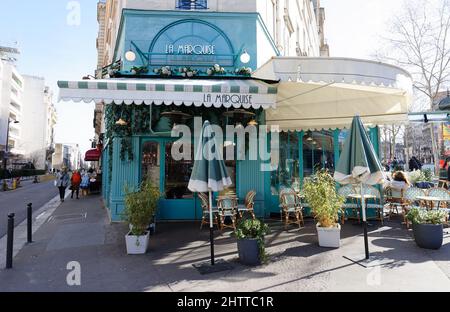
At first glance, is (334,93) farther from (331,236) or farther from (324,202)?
(331,236)

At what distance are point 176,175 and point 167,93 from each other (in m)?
3.30

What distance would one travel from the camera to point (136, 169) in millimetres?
9180

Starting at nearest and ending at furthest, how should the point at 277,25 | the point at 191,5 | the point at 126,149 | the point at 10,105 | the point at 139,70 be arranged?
1. the point at 139,70
2. the point at 126,149
3. the point at 191,5
4. the point at 277,25
5. the point at 10,105

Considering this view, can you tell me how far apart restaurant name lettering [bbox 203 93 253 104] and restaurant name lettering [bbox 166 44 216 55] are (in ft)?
10.6

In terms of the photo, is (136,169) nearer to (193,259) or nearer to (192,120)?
(192,120)

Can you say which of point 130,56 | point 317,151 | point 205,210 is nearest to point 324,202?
point 205,210

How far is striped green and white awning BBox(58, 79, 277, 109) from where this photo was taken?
678 cm

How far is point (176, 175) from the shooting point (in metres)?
9.59

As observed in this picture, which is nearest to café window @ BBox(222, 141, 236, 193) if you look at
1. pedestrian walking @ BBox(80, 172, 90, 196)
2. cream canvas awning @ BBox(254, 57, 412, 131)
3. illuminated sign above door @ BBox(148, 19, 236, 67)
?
cream canvas awning @ BBox(254, 57, 412, 131)

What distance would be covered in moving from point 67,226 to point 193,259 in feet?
18.1

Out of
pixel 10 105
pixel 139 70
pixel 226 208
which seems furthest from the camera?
pixel 10 105

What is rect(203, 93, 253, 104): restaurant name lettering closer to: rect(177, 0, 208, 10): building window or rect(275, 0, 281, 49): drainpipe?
rect(177, 0, 208, 10): building window
